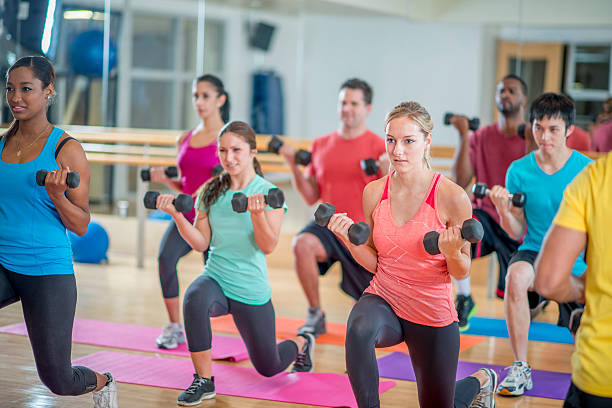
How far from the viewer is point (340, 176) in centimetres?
400

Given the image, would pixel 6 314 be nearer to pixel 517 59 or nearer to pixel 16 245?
pixel 16 245

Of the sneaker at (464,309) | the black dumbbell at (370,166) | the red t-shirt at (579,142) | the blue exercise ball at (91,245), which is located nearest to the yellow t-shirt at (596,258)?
the black dumbbell at (370,166)

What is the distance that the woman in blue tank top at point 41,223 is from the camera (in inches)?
96.0

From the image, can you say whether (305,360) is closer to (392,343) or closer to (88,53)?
(392,343)

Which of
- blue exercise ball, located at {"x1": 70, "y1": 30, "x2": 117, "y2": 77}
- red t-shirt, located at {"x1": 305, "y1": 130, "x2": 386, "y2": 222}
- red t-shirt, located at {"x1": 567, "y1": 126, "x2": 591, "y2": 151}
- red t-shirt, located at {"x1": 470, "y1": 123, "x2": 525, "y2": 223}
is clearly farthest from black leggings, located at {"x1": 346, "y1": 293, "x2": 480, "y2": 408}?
blue exercise ball, located at {"x1": 70, "y1": 30, "x2": 117, "y2": 77}

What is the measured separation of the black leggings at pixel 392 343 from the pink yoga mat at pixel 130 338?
1395 mm

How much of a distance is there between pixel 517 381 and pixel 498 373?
0.86 feet

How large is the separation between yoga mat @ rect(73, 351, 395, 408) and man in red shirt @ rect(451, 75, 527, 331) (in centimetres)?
115

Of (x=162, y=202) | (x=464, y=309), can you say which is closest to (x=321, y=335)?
(x=464, y=309)

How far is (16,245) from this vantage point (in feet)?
8.17

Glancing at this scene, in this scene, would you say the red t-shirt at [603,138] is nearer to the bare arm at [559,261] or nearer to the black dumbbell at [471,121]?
the black dumbbell at [471,121]

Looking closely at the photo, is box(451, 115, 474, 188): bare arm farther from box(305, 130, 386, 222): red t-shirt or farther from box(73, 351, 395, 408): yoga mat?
box(73, 351, 395, 408): yoga mat

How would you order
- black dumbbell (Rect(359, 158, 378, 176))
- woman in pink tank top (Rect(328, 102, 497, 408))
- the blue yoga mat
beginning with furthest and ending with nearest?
the blue yoga mat → black dumbbell (Rect(359, 158, 378, 176)) → woman in pink tank top (Rect(328, 102, 497, 408))

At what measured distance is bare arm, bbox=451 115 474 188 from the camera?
4.22m
